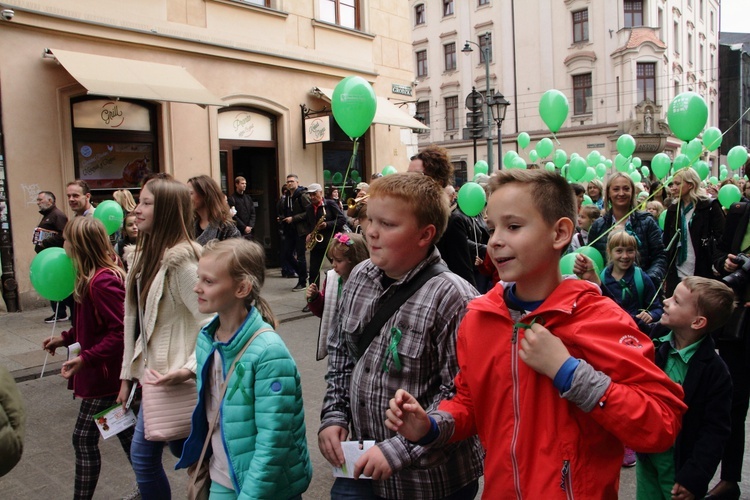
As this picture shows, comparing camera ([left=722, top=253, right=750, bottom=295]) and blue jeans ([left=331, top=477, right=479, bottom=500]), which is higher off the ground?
camera ([left=722, top=253, right=750, bottom=295])

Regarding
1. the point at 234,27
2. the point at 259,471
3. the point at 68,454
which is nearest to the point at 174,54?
the point at 234,27

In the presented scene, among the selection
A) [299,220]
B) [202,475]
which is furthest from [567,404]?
[299,220]

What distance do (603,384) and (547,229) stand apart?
0.42 m

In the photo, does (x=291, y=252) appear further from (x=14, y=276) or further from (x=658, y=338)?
(x=658, y=338)

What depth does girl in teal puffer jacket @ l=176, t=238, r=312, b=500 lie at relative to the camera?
7.18ft

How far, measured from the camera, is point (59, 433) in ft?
15.4

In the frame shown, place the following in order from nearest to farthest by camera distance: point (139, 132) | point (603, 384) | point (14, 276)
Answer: point (603, 384) < point (14, 276) < point (139, 132)

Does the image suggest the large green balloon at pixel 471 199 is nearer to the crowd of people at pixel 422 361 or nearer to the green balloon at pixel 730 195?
the crowd of people at pixel 422 361

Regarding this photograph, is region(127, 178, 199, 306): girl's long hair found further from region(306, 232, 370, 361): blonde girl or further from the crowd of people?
region(306, 232, 370, 361): blonde girl

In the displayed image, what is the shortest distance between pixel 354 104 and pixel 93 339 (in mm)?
3142

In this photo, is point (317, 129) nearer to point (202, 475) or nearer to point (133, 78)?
point (133, 78)

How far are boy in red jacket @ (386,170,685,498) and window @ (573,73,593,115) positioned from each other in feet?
121

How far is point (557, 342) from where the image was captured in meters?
1.55

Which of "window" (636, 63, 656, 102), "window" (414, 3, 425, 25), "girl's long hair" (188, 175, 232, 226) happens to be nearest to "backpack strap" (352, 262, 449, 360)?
"girl's long hair" (188, 175, 232, 226)
